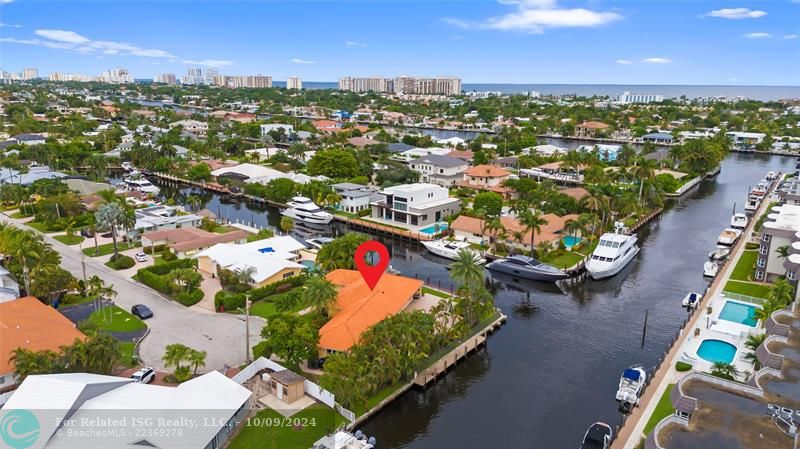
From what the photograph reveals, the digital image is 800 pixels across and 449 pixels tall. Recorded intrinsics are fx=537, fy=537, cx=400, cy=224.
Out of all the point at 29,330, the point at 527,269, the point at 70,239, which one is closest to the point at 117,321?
the point at 29,330

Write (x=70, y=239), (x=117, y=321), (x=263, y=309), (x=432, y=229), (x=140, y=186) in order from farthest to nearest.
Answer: (x=140, y=186)
(x=432, y=229)
(x=70, y=239)
(x=263, y=309)
(x=117, y=321)

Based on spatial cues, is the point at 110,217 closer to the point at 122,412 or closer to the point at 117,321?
the point at 117,321

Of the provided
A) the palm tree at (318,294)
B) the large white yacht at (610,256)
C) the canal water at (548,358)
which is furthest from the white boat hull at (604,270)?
the palm tree at (318,294)

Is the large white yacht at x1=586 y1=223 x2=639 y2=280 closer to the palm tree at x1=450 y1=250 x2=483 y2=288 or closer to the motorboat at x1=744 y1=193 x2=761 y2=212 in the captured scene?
the palm tree at x1=450 y1=250 x2=483 y2=288

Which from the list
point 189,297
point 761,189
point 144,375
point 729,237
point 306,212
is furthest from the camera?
point 761,189

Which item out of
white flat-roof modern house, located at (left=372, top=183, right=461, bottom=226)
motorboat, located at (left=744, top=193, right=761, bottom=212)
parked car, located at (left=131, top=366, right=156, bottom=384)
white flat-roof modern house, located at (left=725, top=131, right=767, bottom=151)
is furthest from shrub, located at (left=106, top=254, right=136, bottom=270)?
white flat-roof modern house, located at (left=725, top=131, right=767, bottom=151)

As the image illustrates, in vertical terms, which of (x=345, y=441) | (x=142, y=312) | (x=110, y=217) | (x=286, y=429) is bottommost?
(x=286, y=429)
